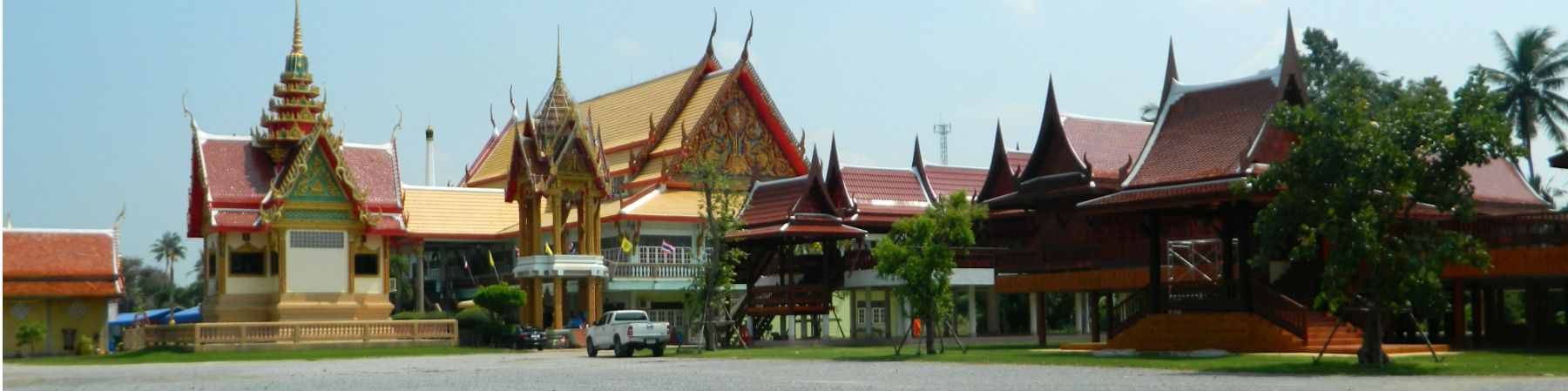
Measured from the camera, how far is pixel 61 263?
1692 inches

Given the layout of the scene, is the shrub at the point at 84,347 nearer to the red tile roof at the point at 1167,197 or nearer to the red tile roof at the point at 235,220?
the red tile roof at the point at 235,220

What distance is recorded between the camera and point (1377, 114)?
863 inches

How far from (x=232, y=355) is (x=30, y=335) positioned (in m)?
7.64

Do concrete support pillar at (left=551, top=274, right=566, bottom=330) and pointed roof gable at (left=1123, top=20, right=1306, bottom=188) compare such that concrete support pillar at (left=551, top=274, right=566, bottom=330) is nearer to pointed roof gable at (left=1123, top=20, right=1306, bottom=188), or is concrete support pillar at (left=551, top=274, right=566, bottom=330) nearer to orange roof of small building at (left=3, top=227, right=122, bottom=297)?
orange roof of small building at (left=3, top=227, right=122, bottom=297)

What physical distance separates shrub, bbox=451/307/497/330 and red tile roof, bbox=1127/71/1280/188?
820 inches

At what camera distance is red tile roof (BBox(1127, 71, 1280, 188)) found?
2789 centimetres

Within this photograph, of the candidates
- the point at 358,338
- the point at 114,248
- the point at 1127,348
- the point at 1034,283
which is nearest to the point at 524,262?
the point at 358,338

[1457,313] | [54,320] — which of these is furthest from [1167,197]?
[54,320]

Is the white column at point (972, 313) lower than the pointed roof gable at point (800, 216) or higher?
lower

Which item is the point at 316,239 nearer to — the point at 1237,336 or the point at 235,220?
the point at 235,220

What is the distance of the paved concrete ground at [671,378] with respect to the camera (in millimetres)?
17766

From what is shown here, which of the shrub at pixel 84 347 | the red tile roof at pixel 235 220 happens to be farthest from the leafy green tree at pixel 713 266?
the shrub at pixel 84 347

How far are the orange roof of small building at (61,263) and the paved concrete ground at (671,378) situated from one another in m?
11.2

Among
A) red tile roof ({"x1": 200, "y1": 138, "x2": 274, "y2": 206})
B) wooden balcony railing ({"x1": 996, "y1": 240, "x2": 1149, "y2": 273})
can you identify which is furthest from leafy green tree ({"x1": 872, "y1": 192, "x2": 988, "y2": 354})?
red tile roof ({"x1": 200, "y1": 138, "x2": 274, "y2": 206})
